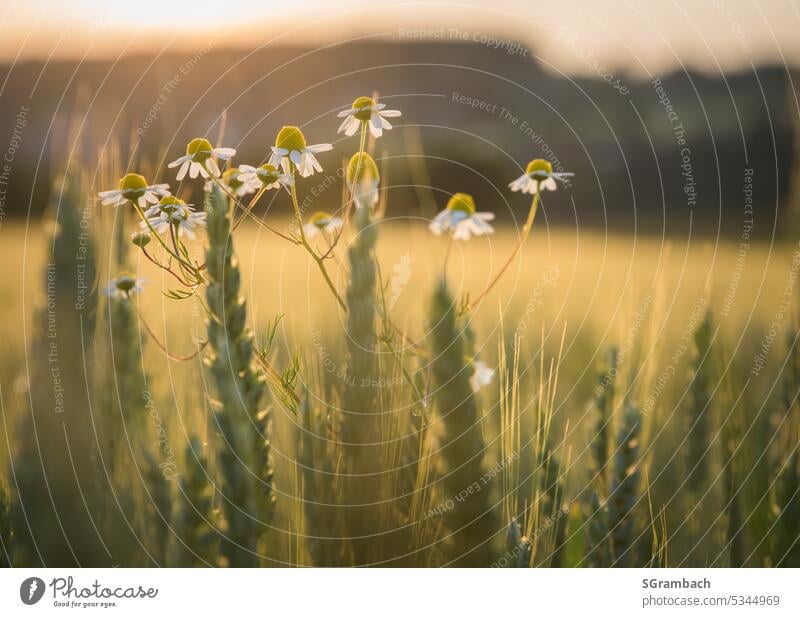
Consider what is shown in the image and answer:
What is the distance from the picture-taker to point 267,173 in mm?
599

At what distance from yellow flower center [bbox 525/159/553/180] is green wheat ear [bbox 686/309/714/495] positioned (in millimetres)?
213

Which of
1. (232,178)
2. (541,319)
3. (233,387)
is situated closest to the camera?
(233,387)

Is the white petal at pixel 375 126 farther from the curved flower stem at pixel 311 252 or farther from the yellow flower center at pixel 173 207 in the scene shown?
the yellow flower center at pixel 173 207

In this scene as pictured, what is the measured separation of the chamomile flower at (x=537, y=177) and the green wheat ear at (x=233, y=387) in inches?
12.8

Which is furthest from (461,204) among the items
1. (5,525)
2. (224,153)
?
(5,525)

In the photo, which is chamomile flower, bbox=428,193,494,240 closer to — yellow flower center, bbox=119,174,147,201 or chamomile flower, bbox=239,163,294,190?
chamomile flower, bbox=239,163,294,190

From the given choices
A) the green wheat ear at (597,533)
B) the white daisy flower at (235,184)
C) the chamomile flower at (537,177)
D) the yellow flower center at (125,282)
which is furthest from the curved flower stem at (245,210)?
the green wheat ear at (597,533)

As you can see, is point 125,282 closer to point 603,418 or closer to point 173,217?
point 173,217

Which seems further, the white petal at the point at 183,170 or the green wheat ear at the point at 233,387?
the white petal at the point at 183,170

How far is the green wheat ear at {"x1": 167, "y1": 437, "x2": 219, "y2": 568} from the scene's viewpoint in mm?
532

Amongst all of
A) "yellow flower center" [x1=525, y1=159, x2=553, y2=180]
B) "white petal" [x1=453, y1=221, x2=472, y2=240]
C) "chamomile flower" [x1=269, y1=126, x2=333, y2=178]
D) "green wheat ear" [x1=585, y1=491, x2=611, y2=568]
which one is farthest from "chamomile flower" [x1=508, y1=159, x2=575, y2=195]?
"green wheat ear" [x1=585, y1=491, x2=611, y2=568]

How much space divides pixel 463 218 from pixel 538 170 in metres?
0.13

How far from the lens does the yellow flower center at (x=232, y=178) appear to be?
0.62 metres
